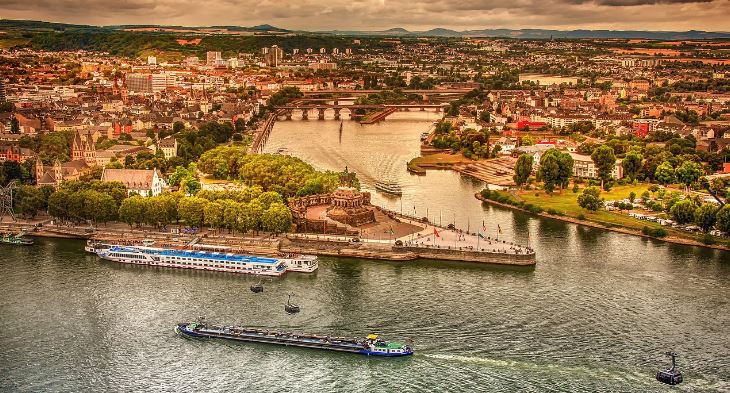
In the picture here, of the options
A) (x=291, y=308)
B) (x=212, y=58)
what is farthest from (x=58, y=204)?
(x=212, y=58)

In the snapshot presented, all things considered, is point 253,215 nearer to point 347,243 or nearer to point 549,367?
point 347,243

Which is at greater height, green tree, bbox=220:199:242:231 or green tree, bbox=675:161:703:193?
green tree, bbox=675:161:703:193

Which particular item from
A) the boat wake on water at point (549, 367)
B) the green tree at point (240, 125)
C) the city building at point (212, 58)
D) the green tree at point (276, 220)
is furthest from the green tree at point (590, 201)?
the city building at point (212, 58)

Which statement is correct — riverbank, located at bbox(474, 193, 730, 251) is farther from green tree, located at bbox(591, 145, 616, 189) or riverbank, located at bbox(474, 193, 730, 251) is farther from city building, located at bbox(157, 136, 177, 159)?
city building, located at bbox(157, 136, 177, 159)

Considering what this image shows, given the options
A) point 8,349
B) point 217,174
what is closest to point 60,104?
point 217,174

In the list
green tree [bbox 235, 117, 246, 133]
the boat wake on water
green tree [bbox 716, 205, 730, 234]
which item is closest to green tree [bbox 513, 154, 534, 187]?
green tree [bbox 716, 205, 730, 234]

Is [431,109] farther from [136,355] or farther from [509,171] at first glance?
[136,355]
